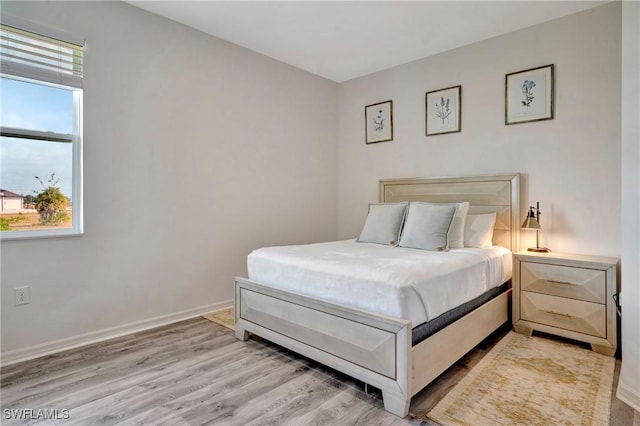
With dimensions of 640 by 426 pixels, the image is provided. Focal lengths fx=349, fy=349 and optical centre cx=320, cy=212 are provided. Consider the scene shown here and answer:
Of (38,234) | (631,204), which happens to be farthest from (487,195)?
(38,234)

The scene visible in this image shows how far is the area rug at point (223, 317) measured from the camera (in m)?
3.04

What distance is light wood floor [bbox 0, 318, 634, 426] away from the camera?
173 cm

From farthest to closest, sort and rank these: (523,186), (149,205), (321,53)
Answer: (321,53) < (523,186) < (149,205)

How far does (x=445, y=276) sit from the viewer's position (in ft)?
6.82

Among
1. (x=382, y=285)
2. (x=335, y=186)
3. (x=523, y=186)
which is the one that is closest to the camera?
(x=382, y=285)

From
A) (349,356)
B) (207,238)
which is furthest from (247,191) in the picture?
(349,356)

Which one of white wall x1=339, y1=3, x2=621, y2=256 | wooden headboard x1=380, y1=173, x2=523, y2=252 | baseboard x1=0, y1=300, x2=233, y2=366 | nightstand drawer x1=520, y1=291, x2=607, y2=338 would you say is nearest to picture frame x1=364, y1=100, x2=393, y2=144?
white wall x1=339, y1=3, x2=621, y2=256

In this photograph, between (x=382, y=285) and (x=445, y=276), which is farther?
(x=445, y=276)

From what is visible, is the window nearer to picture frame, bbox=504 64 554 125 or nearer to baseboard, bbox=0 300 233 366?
baseboard, bbox=0 300 233 366

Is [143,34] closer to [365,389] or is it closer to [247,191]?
[247,191]

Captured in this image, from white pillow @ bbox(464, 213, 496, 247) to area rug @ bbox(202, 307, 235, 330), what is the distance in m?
2.16

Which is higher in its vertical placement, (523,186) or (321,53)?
(321,53)

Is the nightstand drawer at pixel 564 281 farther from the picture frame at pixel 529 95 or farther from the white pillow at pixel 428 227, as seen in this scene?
the picture frame at pixel 529 95

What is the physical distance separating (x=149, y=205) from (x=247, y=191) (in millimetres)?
996
